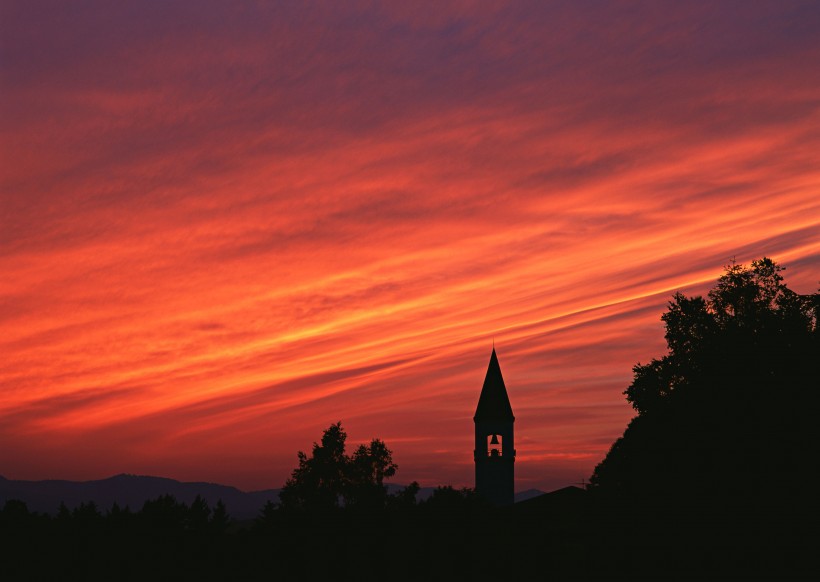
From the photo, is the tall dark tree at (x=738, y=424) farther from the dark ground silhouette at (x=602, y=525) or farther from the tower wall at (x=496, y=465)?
the tower wall at (x=496, y=465)

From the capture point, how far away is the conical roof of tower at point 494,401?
91.7m

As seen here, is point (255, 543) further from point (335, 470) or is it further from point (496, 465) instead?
point (496, 465)

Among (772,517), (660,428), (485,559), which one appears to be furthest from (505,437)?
(485,559)

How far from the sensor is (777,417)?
3934 centimetres

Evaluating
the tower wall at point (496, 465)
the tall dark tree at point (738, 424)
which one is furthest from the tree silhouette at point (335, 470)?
the tall dark tree at point (738, 424)

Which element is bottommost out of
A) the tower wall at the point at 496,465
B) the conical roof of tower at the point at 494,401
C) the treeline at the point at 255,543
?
the treeline at the point at 255,543

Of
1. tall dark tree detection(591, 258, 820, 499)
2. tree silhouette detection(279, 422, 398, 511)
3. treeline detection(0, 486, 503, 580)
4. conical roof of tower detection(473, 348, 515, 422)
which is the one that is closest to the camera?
treeline detection(0, 486, 503, 580)

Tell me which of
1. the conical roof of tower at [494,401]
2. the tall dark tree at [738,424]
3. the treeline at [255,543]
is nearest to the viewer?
the treeline at [255,543]

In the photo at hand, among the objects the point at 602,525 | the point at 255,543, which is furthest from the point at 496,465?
the point at 255,543

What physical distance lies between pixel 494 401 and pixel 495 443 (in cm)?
381

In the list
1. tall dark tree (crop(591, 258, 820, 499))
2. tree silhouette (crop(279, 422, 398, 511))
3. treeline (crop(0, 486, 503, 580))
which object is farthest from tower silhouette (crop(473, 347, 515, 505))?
treeline (crop(0, 486, 503, 580))

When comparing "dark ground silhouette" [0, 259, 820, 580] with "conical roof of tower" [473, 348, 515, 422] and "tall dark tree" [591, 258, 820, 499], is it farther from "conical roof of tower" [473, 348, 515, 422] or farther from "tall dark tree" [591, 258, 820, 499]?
"conical roof of tower" [473, 348, 515, 422]

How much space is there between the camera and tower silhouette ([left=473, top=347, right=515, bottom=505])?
88.6 metres

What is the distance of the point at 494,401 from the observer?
303ft
